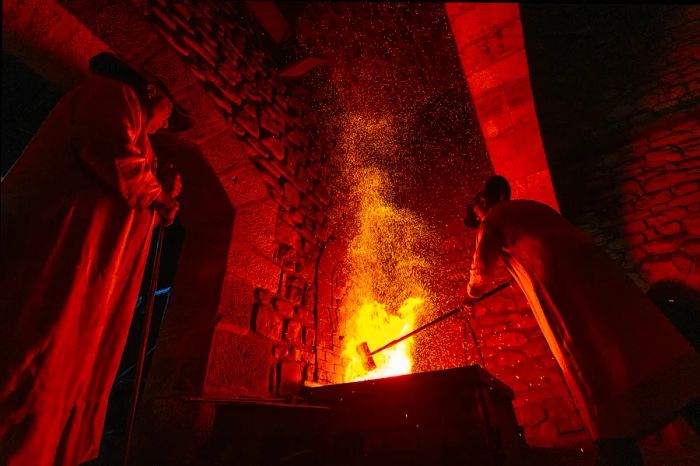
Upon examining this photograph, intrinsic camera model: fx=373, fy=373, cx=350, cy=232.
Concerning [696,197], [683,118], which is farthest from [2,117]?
[683,118]

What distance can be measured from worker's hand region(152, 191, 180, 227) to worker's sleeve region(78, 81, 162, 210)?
0.11m

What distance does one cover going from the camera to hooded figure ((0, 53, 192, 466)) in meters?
1.30

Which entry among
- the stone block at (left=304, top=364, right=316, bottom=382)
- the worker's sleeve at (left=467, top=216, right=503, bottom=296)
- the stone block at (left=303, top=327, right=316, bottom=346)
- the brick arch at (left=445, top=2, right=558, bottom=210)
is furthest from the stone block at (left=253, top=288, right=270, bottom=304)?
the brick arch at (left=445, top=2, right=558, bottom=210)

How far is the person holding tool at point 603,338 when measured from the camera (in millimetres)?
1727

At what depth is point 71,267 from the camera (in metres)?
1.48

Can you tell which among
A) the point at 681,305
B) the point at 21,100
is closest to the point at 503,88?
the point at 681,305

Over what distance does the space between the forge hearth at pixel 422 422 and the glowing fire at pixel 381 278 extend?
4.76 ft

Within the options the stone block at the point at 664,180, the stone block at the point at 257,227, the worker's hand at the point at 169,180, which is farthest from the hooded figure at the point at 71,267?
the stone block at the point at 664,180

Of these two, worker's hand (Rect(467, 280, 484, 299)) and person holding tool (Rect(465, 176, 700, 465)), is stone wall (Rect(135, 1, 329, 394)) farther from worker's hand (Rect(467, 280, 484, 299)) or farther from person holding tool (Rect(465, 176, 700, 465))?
person holding tool (Rect(465, 176, 700, 465))

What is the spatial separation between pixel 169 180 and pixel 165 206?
0.84ft

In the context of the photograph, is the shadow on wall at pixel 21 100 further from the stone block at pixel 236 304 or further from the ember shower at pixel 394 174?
the ember shower at pixel 394 174

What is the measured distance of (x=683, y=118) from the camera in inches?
183

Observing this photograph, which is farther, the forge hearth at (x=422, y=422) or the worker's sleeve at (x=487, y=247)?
the worker's sleeve at (x=487, y=247)

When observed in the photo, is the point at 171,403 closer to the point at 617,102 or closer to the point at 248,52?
the point at 248,52
